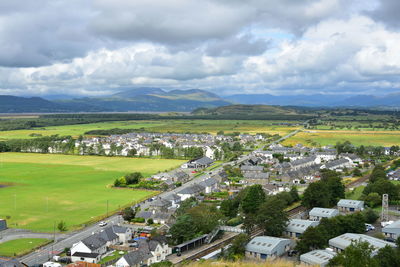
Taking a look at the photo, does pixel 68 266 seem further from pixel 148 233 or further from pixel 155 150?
pixel 155 150

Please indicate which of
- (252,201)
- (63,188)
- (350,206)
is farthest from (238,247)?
(63,188)

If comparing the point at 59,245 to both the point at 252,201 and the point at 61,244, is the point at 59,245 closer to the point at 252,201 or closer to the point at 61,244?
the point at 61,244

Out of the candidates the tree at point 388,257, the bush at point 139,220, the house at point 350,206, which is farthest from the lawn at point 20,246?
the house at point 350,206

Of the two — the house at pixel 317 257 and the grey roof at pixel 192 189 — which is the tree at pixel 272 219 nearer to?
the house at pixel 317 257

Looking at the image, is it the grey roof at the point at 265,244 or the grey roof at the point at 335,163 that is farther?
the grey roof at the point at 335,163

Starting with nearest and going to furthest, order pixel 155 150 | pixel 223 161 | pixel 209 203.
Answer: pixel 209 203 → pixel 223 161 → pixel 155 150

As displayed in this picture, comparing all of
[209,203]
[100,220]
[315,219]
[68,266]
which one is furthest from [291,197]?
[68,266]
